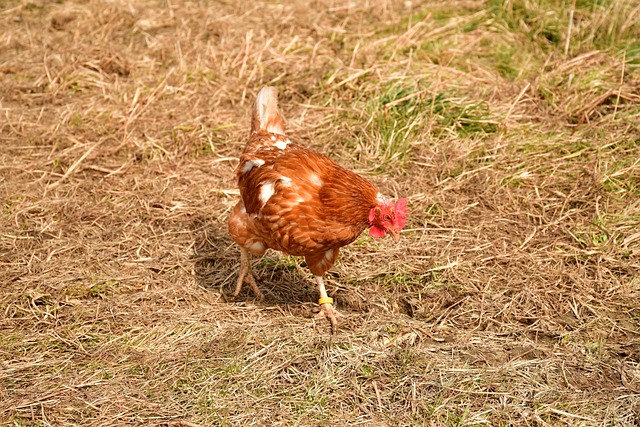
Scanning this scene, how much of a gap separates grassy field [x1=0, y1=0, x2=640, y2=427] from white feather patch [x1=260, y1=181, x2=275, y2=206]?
0.85 m

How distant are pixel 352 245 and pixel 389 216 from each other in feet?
4.46

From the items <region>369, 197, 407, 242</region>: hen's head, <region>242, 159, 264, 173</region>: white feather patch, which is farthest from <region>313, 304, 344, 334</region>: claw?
<region>242, 159, 264, 173</region>: white feather patch

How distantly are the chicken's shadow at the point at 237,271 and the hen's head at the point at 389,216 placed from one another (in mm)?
1089

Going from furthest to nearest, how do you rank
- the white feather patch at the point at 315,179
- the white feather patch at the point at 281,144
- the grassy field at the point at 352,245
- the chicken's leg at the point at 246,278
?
the chicken's leg at the point at 246,278 → the white feather patch at the point at 281,144 → the white feather patch at the point at 315,179 → the grassy field at the point at 352,245

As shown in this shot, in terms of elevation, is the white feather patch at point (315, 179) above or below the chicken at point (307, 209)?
above

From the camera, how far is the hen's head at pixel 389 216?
4.39m

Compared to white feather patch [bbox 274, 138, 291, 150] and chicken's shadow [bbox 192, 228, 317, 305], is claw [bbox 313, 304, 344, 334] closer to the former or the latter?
chicken's shadow [bbox 192, 228, 317, 305]

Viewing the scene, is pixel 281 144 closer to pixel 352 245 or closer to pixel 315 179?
pixel 315 179

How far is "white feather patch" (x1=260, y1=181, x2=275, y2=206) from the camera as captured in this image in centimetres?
461

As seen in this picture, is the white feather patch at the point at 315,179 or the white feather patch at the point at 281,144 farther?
the white feather patch at the point at 281,144

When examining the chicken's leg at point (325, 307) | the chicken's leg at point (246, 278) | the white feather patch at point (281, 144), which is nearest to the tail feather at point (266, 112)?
the white feather patch at point (281, 144)

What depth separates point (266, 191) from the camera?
4637 mm

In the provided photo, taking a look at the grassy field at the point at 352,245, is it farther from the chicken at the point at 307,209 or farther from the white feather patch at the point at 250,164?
the white feather patch at the point at 250,164

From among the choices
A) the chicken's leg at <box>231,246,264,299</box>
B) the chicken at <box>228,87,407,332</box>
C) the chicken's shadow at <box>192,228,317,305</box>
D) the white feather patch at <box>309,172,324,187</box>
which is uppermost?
the white feather patch at <box>309,172,324,187</box>
